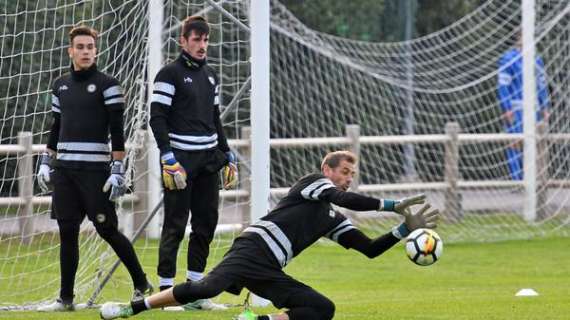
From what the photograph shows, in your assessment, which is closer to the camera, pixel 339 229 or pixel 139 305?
pixel 139 305

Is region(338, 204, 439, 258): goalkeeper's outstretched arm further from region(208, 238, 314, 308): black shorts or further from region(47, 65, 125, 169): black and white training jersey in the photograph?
region(47, 65, 125, 169): black and white training jersey

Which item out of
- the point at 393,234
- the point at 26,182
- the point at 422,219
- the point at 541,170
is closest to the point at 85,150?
the point at 393,234

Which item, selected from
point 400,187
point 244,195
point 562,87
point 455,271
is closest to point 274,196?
point 244,195

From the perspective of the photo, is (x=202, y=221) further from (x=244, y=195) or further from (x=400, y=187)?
(x=400, y=187)

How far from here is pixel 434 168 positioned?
69.7ft

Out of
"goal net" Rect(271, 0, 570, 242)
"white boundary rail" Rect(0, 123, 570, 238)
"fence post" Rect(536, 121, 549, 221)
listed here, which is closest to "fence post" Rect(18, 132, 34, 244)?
"white boundary rail" Rect(0, 123, 570, 238)

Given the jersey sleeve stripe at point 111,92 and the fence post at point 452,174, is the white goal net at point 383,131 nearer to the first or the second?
the fence post at point 452,174

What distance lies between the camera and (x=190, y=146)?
1080 centimetres

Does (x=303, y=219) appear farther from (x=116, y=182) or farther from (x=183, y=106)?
(x=116, y=182)

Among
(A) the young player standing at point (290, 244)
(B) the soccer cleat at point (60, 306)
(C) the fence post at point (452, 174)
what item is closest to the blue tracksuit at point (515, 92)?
(C) the fence post at point (452, 174)

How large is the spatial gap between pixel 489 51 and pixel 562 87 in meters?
2.13

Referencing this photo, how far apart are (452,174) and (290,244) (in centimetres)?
1089

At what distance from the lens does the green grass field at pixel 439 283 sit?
432 inches

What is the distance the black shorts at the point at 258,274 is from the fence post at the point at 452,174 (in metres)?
10.9
